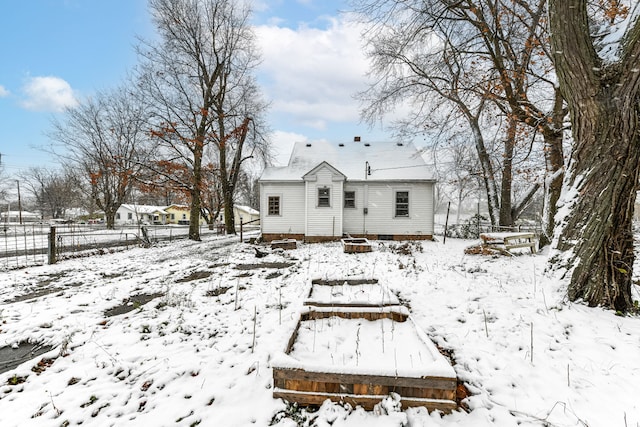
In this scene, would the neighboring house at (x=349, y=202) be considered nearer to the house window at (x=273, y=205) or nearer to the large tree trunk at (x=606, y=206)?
the house window at (x=273, y=205)

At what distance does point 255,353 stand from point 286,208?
11.8 meters

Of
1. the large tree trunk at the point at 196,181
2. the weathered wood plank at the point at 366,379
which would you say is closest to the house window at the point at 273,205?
the large tree trunk at the point at 196,181

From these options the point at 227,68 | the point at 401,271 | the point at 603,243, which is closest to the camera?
the point at 603,243

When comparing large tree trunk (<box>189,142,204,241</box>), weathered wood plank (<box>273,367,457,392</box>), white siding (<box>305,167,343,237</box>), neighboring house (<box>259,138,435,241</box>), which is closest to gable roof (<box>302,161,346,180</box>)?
neighboring house (<box>259,138,435,241</box>)

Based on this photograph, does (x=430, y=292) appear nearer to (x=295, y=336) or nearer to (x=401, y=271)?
(x=401, y=271)

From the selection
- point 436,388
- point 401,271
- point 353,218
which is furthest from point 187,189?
point 436,388

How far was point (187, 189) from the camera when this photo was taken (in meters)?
14.9

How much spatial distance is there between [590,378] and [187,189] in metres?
16.2

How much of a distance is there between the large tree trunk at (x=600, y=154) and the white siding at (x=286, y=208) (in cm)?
1170

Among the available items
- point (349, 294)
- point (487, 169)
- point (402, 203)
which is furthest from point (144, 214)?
point (349, 294)

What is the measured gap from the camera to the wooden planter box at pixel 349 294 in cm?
396

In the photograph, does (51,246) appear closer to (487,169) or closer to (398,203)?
(398,203)

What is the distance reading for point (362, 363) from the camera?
2697mm

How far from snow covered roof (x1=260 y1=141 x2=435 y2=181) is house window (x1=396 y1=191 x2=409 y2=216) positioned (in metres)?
0.84
